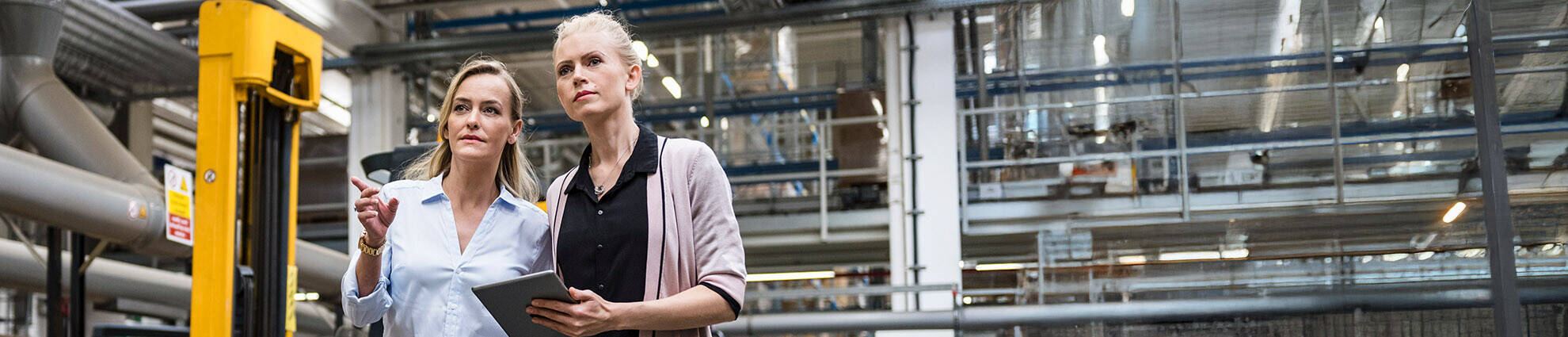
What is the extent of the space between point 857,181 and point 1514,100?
7198 millimetres

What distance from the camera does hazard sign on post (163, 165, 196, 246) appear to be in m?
6.64

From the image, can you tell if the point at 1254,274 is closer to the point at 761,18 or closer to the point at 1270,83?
the point at 1270,83

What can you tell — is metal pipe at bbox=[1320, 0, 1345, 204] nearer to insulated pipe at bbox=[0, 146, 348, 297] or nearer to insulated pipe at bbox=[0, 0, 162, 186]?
insulated pipe at bbox=[0, 146, 348, 297]

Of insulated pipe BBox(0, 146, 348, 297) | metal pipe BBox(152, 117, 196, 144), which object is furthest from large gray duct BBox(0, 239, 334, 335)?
metal pipe BBox(152, 117, 196, 144)

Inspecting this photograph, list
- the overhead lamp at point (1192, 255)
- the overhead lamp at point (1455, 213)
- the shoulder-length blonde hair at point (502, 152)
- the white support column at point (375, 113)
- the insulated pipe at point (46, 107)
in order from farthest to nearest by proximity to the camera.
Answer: the white support column at point (375, 113)
the insulated pipe at point (46, 107)
the overhead lamp at point (1192, 255)
the overhead lamp at point (1455, 213)
the shoulder-length blonde hair at point (502, 152)

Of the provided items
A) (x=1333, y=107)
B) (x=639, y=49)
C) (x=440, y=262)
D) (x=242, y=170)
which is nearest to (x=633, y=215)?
(x=440, y=262)

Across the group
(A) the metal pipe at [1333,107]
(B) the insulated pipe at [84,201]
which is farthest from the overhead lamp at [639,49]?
(B) the insulated pipe at [84,201]

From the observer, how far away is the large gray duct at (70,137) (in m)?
6.66

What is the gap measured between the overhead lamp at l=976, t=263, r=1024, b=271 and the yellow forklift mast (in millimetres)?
3076

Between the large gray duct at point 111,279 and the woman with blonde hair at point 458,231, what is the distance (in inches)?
293

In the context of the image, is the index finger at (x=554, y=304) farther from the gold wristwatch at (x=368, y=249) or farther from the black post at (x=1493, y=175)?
the black post at (x=1493, y=175)

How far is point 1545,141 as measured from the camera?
2291 millimetres

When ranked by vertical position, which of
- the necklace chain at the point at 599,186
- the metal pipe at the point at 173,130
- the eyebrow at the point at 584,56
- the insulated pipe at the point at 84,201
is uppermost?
the metal pipe at the point at 173,130

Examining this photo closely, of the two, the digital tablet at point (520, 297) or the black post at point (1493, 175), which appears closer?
the digital tablet at point (520, 297)
